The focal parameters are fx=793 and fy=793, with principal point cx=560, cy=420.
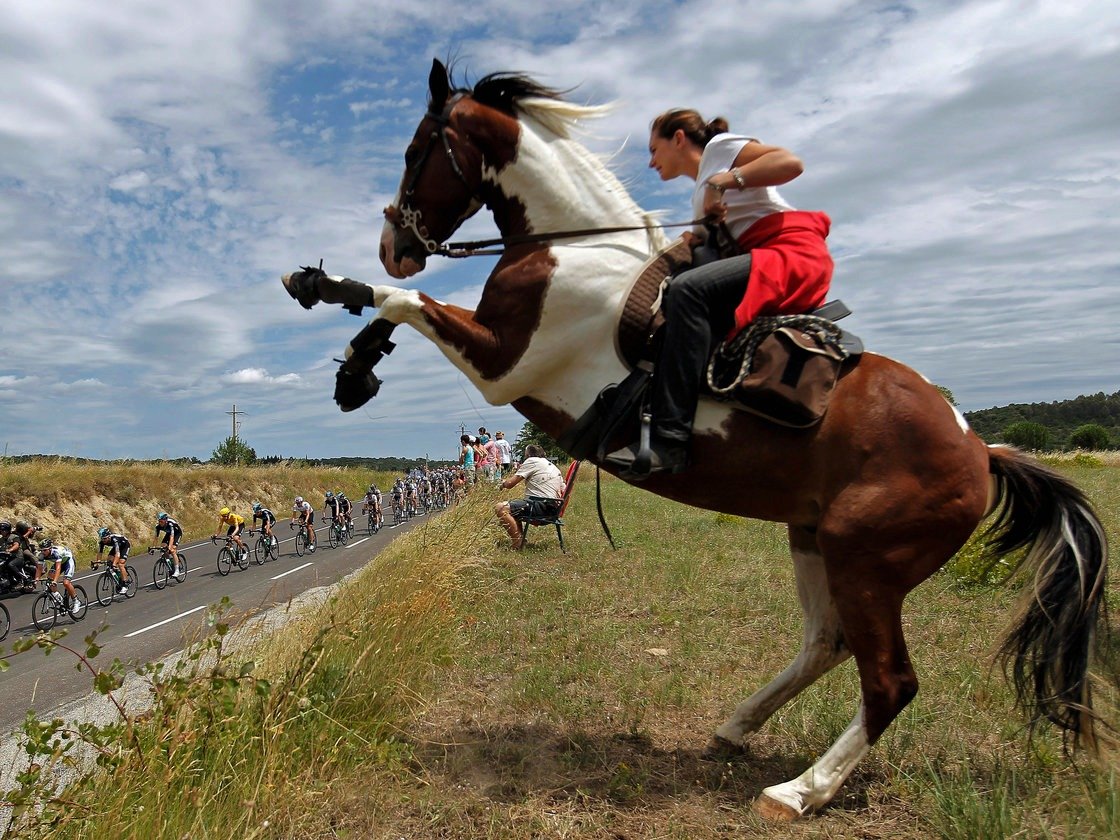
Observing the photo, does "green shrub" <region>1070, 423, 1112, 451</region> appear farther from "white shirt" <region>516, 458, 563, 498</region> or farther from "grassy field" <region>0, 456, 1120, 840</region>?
"grassy field" <region>0, 456, 1120, 840</region>

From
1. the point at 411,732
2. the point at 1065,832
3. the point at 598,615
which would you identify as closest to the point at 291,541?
the point at 598,615

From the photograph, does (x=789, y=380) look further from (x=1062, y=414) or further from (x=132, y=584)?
(x=1062, y=414)

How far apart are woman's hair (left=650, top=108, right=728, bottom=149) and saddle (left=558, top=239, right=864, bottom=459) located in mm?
765

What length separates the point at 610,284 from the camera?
367 cm

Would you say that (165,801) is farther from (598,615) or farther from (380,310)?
(598,615)

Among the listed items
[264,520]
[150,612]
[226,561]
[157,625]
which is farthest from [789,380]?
[264,520]

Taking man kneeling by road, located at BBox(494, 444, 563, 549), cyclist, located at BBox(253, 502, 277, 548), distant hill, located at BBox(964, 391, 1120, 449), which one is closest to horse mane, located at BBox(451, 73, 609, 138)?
man kneeling by road, located at BBox(494, 444, 563, 549)

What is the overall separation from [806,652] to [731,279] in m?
2.00

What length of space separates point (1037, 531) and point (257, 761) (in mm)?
3865

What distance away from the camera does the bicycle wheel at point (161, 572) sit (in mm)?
22625

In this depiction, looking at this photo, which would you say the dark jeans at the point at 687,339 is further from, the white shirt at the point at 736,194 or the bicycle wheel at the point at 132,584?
the bicycle wheel at the point at 132,584

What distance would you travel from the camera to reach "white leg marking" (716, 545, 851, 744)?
4.07 meters

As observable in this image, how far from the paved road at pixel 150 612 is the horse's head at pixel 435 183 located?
2.37 meters

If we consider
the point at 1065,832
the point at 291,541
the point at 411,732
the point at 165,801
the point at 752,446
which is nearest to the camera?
the point at 1065,832
